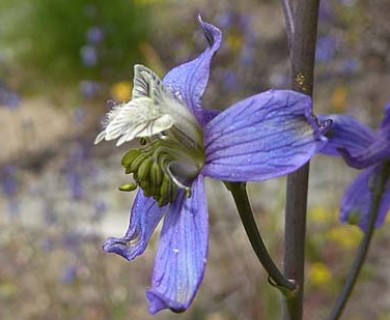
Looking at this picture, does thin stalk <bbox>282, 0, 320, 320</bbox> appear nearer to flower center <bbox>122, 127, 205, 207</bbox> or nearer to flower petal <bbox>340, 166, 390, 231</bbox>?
flower center <bbox>122, 127, 205, 207</bbox>

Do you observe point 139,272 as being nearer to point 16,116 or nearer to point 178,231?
point 16,116

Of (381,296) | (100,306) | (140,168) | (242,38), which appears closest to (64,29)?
(242,38)

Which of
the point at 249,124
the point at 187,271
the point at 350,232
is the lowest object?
the point at 350,232

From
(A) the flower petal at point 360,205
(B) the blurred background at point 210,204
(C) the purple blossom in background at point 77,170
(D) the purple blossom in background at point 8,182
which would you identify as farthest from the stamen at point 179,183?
(D) the purple blossom in background at point 8,182

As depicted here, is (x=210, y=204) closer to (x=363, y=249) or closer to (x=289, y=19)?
(x=363, y=249)

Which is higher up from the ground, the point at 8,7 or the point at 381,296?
the point at 8,7

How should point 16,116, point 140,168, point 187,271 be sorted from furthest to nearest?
point 16,116
point 140,168
point 187,271
